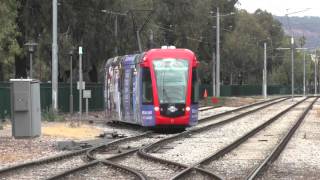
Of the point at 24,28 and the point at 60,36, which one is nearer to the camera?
the point at 24,28

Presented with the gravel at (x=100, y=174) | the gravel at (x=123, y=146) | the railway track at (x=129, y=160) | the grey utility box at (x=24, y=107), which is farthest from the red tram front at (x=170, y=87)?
the gravel at (x=100, y=174)

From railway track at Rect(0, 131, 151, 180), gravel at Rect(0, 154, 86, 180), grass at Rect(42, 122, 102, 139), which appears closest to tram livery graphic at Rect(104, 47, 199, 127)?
grass at Rect(42, 122, 102, 139)

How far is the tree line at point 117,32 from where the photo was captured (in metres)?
43.2

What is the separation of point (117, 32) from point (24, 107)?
3399 centimetres

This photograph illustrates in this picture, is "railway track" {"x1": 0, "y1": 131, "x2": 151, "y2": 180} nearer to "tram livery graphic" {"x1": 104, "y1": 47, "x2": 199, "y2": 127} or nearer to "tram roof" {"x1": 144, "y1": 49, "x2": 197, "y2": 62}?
"tram livery graphic" {"x1": 104, "y1": 47, "x2": 199, "y2": 127}

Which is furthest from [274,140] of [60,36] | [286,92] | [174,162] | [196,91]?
[286,92]

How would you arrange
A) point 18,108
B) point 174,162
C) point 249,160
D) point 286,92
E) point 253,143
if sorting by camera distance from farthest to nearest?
point 286,92 < point 253,143 < point 18,108 < point 249,160 < point 174,162

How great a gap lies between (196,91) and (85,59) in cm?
2523

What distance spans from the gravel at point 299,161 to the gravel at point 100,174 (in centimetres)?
290

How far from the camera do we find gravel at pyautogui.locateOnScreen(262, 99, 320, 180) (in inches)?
567

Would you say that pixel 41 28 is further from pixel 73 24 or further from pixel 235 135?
pixel 235 135

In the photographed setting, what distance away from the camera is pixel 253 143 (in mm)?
23328

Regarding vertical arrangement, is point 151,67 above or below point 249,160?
above

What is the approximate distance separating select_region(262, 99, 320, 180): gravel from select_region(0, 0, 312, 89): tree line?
1616 cm
